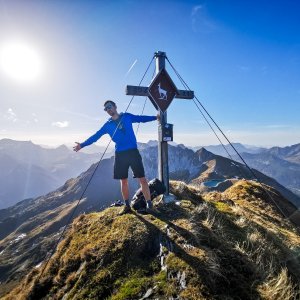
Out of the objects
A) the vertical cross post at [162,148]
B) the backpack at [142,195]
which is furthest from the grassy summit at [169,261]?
the vertical cross post at [162,148]

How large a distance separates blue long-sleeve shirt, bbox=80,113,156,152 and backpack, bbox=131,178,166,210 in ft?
6.35

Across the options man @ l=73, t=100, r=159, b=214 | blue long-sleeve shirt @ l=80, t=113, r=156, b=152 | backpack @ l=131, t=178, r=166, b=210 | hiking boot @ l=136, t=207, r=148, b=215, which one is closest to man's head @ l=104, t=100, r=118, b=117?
man @ l=73, t=100, r=159, b=214

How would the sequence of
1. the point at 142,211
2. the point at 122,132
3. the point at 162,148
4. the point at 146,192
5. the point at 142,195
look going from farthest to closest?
the point at 162,148, the point at 142,195, the point at 122,132, the point at 146,192, the point at 142,211

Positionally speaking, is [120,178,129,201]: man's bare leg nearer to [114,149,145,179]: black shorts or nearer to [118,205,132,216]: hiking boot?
[118,205,132,216]: hiking boot

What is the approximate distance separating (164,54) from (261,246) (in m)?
7.68

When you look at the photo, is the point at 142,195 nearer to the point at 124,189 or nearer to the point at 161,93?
the point at 124,189

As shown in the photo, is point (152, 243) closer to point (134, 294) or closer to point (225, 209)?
point (134, 294)

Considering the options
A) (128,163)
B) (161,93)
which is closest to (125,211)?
(128,163)

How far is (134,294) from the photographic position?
5.66 m

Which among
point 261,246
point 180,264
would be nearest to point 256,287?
point 180,264

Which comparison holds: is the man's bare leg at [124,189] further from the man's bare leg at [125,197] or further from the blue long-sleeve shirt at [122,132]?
the blue long-sleeve shirt at [122,132]

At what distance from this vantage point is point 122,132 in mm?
10266

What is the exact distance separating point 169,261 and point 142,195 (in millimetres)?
4725

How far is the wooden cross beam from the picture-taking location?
10852mm
